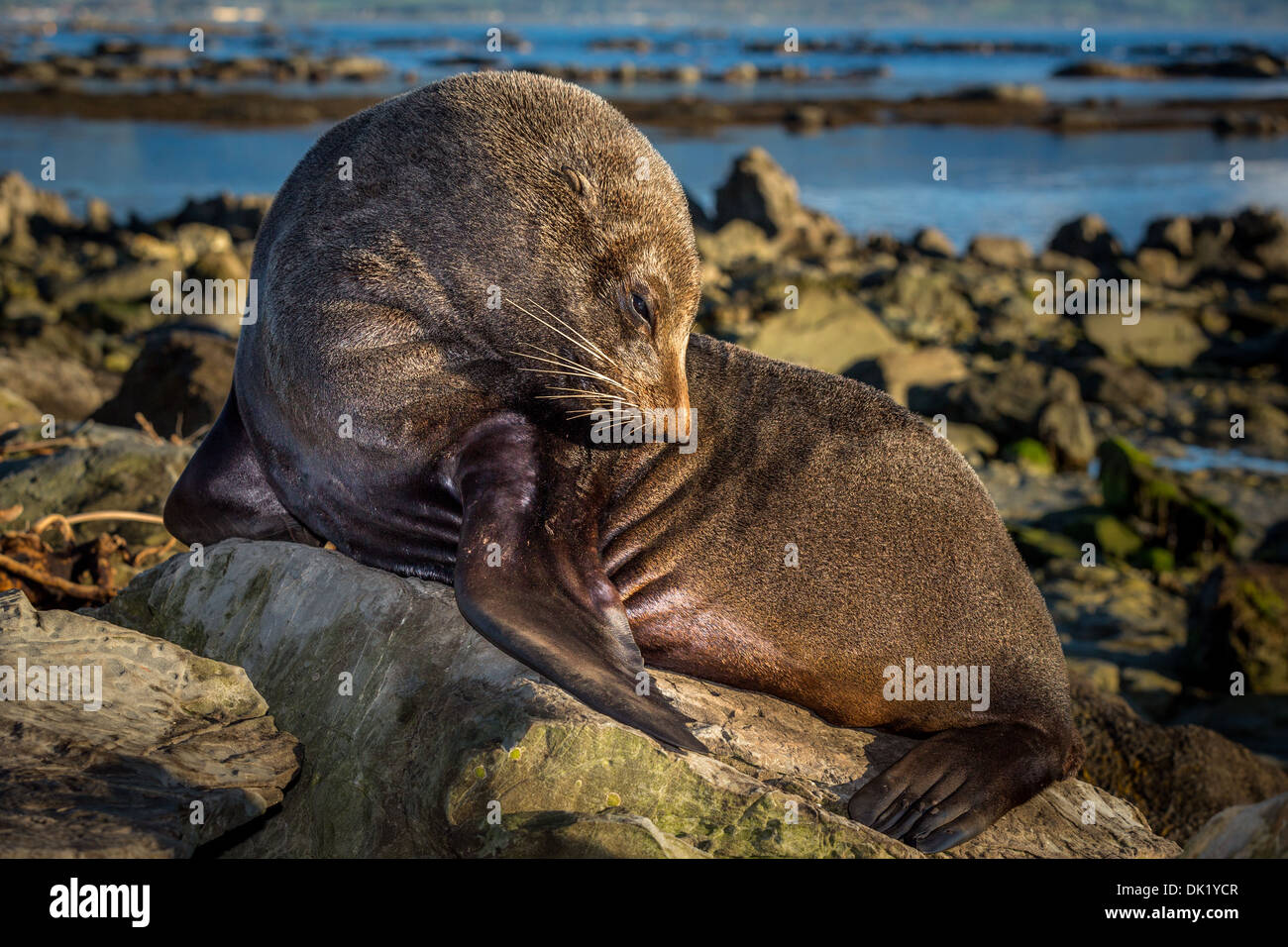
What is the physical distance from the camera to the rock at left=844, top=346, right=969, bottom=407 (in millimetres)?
15086

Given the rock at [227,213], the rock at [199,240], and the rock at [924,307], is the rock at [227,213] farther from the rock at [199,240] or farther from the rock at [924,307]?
the rock at [924,307]

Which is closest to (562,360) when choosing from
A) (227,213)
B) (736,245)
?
(736,245)

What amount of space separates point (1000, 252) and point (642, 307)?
820 inches

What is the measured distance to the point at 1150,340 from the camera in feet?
59.3

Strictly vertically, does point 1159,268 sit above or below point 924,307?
above

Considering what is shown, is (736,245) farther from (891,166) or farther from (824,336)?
(891,166)

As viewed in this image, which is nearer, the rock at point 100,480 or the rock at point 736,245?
the rock at point 100,480

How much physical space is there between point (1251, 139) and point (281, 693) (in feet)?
167

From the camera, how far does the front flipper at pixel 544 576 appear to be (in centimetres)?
389

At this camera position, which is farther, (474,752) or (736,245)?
(736,245)

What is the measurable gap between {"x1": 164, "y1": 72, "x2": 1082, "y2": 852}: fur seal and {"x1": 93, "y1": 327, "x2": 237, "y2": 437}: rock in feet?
15.5

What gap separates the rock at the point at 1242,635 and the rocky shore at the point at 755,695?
0.06 ft

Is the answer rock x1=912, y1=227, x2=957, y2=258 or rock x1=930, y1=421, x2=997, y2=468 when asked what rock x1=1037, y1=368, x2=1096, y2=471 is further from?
rock x1=912, y1=227, x2=957, y2=258

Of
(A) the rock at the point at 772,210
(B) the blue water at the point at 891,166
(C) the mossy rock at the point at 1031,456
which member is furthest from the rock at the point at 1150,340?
(B) the blue water at the point at 891,166
